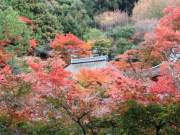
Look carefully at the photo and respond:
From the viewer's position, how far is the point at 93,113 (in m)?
9.44

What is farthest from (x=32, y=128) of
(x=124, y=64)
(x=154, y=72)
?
(x=124, y=64)

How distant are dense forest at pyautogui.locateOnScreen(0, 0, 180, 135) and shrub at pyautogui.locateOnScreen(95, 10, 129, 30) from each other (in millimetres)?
96

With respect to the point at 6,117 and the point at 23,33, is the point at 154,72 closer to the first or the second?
the point at 23,33

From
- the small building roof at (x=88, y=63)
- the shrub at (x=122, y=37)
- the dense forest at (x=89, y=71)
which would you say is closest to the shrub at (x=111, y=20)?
the dense forest at (x=89, y=71)

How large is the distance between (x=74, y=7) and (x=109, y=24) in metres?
4.44

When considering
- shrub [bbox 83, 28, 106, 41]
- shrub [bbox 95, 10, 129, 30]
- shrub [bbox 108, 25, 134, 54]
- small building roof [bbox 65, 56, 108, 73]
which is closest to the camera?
small building roof [bbox 65, 56, 108, 73]

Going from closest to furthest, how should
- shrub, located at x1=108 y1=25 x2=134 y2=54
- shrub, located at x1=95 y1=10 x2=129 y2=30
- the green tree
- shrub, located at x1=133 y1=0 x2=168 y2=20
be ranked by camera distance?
1. the green tree
2. shrub, located at x1=108 y1=25 x2=134 y2=54
3. shrub, located at x1=133 y1=0 x2=168 y2=20
4. shrub, located at x1=95 y1=10 x2=129 y2=30

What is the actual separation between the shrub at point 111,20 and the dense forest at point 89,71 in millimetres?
96

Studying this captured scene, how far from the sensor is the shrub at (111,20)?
1590 inches

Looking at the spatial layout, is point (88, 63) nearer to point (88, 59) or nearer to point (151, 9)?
point (88, 59)

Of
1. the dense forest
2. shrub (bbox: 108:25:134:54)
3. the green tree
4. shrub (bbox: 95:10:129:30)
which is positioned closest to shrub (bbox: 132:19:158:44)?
the dense forest

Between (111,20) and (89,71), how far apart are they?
2200 cm

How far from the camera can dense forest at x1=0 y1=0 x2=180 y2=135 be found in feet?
29.9

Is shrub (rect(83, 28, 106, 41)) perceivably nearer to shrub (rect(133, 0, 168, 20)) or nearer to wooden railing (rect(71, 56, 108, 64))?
shrub (rect(133, 0, 168, 20))
